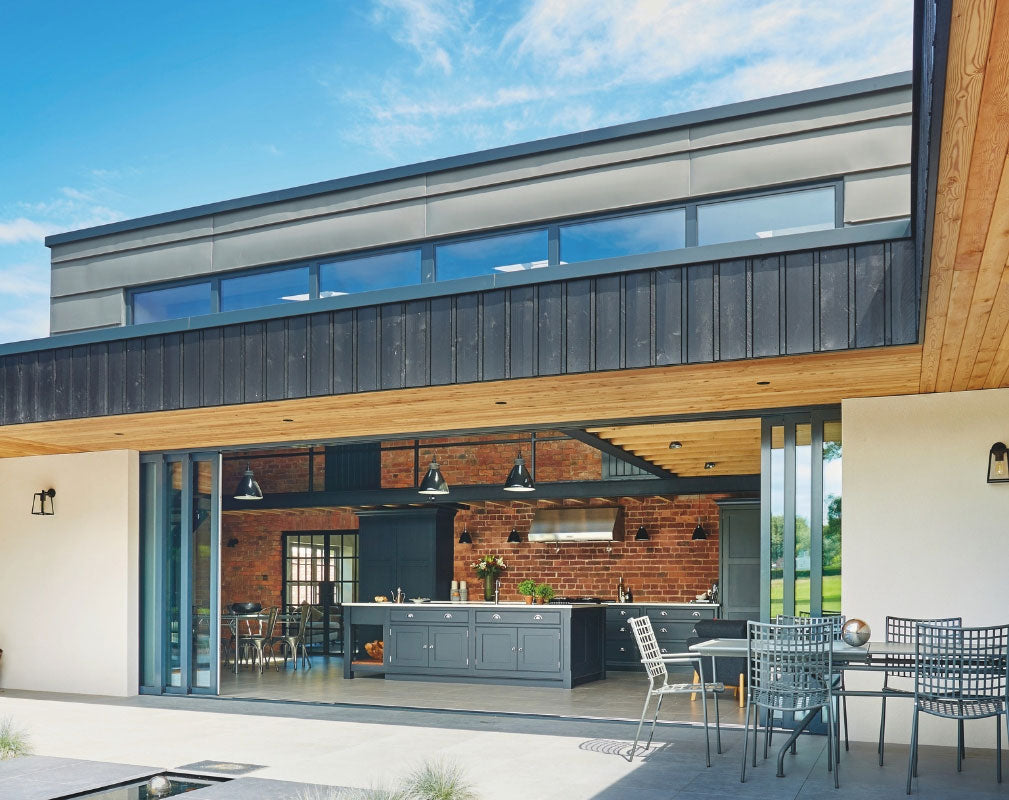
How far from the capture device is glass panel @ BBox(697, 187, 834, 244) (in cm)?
813

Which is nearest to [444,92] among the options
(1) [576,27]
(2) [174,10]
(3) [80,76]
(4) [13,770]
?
(1) [576,27]

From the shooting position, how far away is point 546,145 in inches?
372

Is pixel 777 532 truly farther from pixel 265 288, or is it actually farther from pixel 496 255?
pixel 265 288

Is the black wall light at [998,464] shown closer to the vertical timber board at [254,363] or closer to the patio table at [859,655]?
the patio table at [859,655]

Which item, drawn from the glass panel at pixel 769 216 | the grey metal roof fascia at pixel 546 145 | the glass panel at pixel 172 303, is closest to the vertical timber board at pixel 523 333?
the glass panel at pixel 769 216

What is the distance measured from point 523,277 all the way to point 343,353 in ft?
4.80

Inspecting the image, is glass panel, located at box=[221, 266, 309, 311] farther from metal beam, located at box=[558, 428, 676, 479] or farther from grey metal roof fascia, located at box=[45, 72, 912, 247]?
metal beam, located at box=[558, 428, 676, 479]

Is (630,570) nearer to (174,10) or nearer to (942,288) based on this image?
(942,288)

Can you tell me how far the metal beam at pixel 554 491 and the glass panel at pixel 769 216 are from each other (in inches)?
189

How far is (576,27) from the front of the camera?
1319 inches

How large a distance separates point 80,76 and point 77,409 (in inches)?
1193

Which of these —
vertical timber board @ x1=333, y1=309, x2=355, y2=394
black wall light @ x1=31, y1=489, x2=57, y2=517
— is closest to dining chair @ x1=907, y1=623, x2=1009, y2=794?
vertical timber board @ x1=333, y1=309, x2=355, y2=394

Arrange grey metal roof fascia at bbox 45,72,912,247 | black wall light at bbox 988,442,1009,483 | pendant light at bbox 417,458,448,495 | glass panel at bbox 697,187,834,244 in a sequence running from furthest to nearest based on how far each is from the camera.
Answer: pendant light at bbox 417,458,448,495 < grey metal roof fascia at bbox 45,72,912,247 < glass panel at bbox 697,187,834,244 < black wall light at bbox 988,442,1009,483

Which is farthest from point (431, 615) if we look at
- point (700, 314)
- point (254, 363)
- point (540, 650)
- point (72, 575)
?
point (700, 314)
